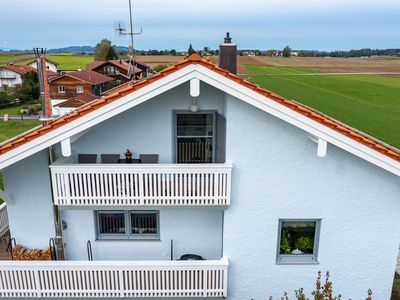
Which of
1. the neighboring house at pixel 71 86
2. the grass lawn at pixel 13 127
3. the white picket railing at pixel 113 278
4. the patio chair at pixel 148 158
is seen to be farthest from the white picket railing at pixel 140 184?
the neighboring house at pixel 71 86

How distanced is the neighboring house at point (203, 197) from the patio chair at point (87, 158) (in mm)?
41

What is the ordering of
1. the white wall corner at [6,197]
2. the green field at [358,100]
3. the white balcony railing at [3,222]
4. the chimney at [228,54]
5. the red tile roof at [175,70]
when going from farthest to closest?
the green field at [358,100], the white balcony railing at [3,222], the chimney at [228,54], the white wall corner at [6,197], the red tile roof at [175,70]

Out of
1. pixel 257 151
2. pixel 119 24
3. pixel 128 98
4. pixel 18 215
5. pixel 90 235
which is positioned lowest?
pixel 90 235

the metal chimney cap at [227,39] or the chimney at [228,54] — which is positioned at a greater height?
the metal chimney cap at [227,39]

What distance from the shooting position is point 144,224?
35.7 ft

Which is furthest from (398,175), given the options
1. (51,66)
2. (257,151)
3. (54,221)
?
(51,66)

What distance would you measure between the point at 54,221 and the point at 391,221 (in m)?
9.57

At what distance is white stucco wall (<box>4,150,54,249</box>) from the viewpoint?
1025cm

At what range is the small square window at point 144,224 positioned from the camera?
10758mm

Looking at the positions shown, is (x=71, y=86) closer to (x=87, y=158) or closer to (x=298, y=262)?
(x=87, y=158)

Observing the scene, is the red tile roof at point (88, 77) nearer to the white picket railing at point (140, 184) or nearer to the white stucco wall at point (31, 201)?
the white stucco wall at point (31, 201)

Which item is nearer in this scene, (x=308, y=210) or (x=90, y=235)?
(x=308, y=210)

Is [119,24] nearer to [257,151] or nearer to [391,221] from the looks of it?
[257,151]

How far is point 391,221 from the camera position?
9773 millimetres
